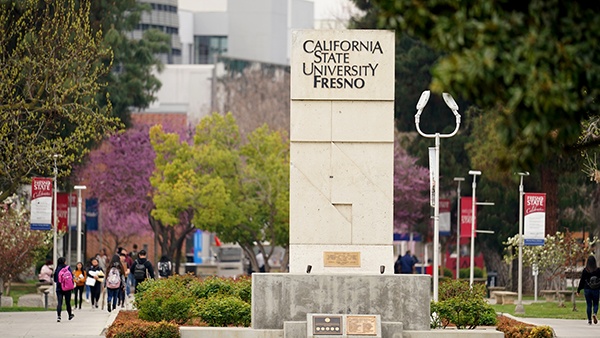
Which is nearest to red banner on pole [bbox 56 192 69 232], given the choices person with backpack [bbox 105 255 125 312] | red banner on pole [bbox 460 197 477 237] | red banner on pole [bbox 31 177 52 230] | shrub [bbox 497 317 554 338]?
red banner on pole [bbox 31 177 52 230]

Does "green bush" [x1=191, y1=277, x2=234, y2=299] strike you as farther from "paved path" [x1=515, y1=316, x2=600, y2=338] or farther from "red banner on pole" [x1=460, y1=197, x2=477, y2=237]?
"red banner on pole" [x1=460, y1=197, x2=477, y2=237]

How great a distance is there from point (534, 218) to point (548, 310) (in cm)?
369

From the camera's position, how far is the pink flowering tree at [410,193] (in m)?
49.5

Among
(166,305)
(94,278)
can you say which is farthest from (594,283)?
(94,278)

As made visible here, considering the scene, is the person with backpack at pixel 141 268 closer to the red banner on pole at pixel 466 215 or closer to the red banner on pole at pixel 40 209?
the red banner on pole at pixel 40 209

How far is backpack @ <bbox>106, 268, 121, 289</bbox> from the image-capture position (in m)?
26.4

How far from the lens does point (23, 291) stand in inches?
1631

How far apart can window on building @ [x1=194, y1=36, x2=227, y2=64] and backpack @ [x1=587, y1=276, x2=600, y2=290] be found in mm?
81604

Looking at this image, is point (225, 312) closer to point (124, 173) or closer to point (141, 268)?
point (141, 268)

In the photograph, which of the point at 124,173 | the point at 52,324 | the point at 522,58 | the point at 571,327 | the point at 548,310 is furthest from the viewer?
the point at 124,173

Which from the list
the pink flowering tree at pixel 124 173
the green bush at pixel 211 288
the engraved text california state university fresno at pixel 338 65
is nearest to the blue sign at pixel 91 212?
the pink flowering tree at pixel 124 173

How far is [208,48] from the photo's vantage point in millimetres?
105188

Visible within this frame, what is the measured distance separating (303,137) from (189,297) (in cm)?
444

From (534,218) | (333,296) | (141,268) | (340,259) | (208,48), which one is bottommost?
(141,268)
